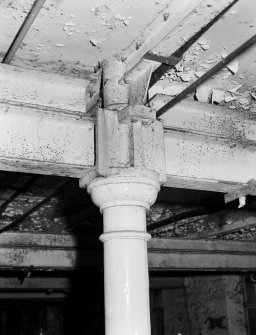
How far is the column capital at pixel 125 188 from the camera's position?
84.7 inches

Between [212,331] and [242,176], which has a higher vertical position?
[242,176]

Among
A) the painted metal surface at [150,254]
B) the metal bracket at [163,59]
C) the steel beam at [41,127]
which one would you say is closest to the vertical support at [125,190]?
the steel beam at [41,127]

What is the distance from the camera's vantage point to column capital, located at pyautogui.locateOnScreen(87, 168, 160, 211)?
2.15 metres

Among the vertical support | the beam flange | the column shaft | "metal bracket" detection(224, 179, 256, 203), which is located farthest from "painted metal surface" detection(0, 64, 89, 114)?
"metal bracket" detection(224, 179, 256, 203)

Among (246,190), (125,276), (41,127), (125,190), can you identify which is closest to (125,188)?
(125,190)

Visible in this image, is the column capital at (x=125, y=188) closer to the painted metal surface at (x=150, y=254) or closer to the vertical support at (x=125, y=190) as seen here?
the vertical support at (x=125, y=190)

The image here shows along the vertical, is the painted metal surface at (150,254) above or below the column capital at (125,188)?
above

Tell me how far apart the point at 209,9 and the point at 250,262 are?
5292mm

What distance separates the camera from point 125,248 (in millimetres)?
2076

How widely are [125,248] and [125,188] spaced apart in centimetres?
29

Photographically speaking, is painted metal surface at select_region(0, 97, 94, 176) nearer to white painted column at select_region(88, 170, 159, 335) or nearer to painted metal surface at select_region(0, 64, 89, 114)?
painted metal surface at select_region(0, 64, 89, 114)

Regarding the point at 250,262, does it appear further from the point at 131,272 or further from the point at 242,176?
the point at 131,272

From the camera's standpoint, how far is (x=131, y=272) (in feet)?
6.77

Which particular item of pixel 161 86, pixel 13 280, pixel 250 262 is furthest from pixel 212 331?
pixel 161 86
